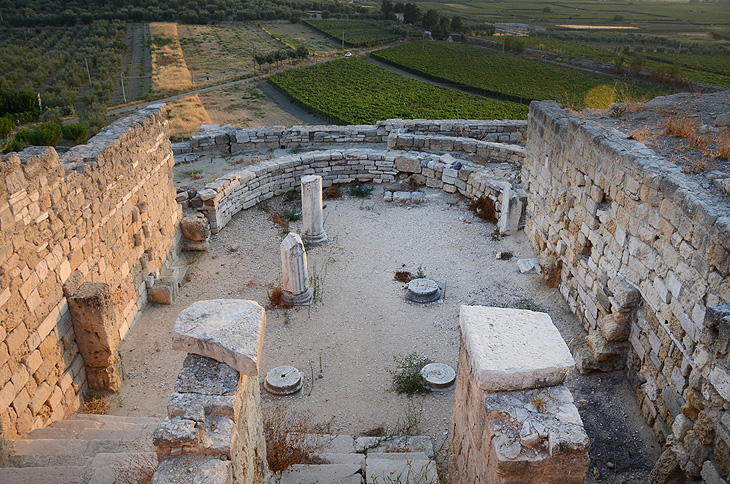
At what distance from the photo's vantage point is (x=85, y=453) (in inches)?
192

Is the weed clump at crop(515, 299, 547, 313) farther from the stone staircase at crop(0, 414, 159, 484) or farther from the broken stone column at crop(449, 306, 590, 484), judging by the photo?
the stone staircase at crop(0, 414, 159, 484)

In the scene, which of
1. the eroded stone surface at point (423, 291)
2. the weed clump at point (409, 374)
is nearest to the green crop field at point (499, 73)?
the eroded stone surface at point (423, 291)

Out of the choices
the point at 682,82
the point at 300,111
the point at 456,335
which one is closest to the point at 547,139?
the point at 456,335

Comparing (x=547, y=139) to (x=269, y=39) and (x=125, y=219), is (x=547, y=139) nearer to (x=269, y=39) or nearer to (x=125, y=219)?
(x=125, y=219)

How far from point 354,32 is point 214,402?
2238 inches

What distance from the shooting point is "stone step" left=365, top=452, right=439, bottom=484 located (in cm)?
498

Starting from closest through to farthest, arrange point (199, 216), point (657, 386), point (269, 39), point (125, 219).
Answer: point (657, 386)
point (125, 219)
point (199, 216)
point (269, 39)

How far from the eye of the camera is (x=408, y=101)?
32.4 metres

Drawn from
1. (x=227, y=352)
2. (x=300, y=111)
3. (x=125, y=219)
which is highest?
(x=227, y=352)

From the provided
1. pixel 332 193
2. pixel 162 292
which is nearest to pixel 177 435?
pixel 162 292

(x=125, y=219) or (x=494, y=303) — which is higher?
(x=125, y=219)

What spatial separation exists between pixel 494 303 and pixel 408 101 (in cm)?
2524

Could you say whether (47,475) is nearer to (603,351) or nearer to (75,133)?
(603,351)

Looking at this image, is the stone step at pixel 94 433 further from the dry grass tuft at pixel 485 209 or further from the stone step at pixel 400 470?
the dry grass tuft at pixel 485 209
